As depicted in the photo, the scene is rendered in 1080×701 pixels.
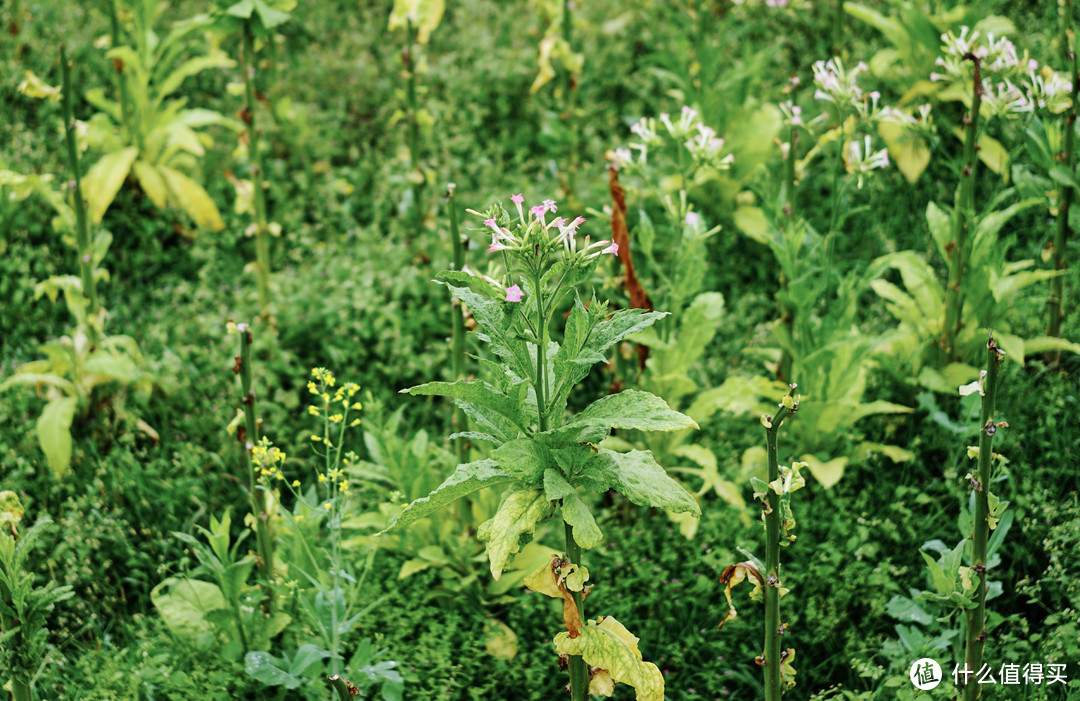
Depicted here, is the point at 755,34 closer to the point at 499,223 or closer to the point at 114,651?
the point at 499,223

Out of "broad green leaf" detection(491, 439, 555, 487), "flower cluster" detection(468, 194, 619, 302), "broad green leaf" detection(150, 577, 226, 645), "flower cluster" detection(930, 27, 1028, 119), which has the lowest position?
"broad green leaf" detection(150, 577, 226, 645)

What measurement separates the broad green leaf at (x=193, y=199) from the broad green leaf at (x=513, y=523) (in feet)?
9.86

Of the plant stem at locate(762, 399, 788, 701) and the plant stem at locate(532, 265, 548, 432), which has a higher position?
the plant stem at locate(532, 265, 548, 432)

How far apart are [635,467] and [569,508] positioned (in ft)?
0.67

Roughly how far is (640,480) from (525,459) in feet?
0.89

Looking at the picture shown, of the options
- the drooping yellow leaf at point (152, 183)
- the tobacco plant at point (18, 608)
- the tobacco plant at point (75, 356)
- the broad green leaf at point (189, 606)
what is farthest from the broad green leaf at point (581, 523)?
the drooping yellow leaf at point (152, 183)

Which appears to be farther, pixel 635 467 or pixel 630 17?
pixel 630 17

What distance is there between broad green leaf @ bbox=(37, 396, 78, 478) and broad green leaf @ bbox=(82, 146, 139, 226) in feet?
3.61

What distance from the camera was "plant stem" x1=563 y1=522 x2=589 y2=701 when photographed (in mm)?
2041

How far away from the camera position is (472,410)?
7.05 feet

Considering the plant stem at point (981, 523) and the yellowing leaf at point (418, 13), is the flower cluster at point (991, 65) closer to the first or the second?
the plant stem at point (981, 523)

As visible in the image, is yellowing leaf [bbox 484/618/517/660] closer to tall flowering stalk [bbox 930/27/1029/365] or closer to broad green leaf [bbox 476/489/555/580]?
broad green leaf [bbox 476/489/555/580]

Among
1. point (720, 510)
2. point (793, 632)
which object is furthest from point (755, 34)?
point (793, 632)

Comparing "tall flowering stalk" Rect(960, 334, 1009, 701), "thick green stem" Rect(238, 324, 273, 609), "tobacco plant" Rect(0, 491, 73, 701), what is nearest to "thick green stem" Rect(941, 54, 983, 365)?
"tall flowering stalk" Rect(960, 334, 1009, 701)
